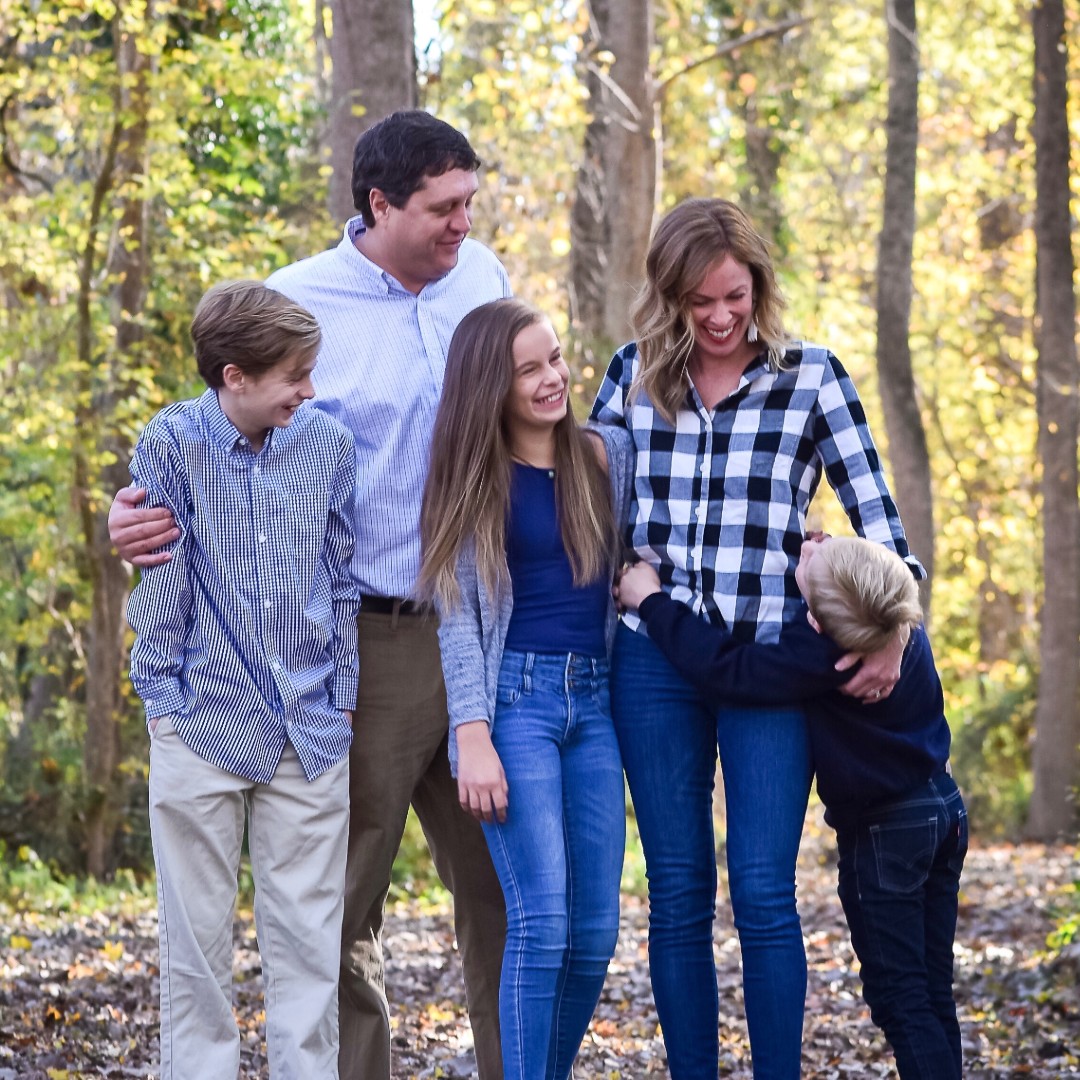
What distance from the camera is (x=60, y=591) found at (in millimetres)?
13039

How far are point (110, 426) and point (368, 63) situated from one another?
418 cm

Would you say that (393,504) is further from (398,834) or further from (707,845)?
(707,845)

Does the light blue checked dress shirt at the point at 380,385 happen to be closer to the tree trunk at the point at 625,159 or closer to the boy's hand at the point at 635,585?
the boy's hand at the point at 635,585

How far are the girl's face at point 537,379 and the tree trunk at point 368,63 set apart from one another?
11.9 feet

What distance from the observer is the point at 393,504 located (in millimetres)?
3955

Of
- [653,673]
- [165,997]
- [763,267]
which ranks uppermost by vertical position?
[763,267]

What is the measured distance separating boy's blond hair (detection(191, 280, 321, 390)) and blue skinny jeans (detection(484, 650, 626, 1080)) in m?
0.91

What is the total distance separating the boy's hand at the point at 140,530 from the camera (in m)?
3.60

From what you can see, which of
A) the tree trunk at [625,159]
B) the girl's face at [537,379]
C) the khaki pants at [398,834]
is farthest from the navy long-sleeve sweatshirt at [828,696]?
the tree trunk at [625,159]

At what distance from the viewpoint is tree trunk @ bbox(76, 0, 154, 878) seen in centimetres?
1026

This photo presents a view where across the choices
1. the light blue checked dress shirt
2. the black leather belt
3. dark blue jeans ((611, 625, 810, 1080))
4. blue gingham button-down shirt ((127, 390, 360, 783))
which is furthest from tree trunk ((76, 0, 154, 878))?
dark blue jeans ((611, 625, 810, 1080))

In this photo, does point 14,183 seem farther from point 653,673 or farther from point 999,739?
point 999,739

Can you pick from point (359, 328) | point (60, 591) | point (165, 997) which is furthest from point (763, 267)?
point (60, 591)

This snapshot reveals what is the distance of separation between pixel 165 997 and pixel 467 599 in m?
1.17
